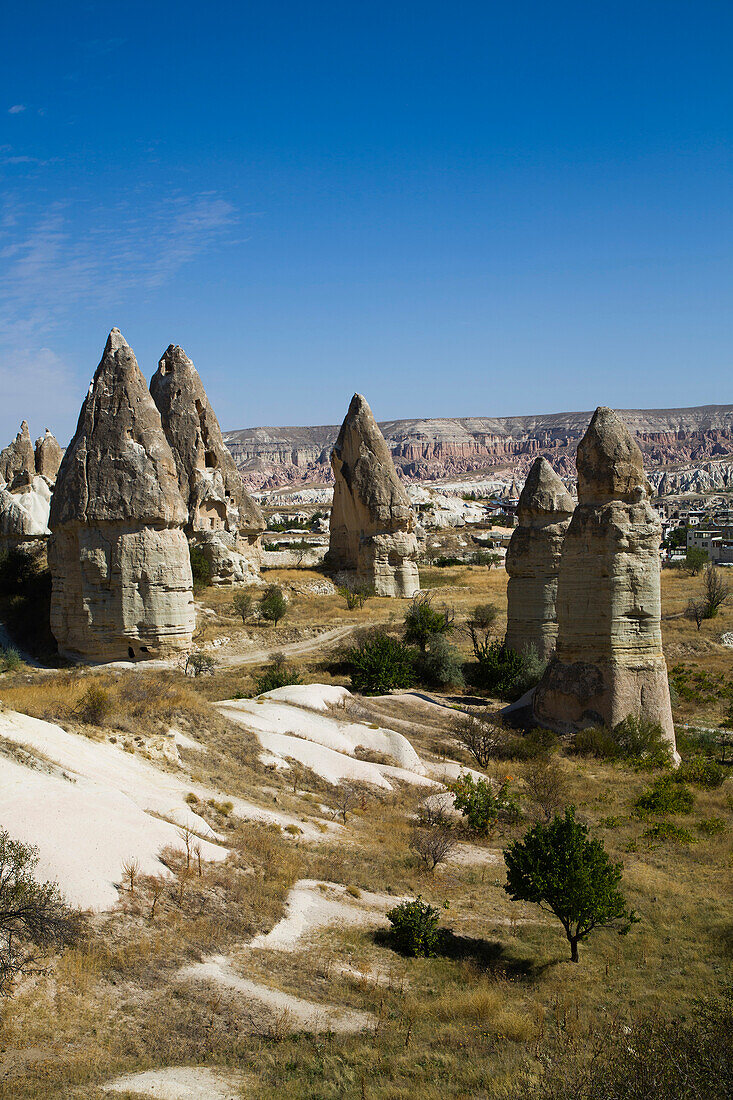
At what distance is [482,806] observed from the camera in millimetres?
11508

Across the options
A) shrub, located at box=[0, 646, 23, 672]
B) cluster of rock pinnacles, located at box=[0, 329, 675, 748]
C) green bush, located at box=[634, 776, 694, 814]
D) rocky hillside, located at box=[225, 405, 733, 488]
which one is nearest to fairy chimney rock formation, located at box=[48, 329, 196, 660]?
cluster of rock pinnacles, located at box=[0, 329, 675, 748]

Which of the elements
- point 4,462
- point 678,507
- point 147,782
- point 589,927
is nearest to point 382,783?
point 147,782

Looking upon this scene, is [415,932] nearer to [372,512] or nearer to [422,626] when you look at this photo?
[422,626]

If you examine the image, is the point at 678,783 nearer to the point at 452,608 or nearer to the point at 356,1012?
the point at 356,1012

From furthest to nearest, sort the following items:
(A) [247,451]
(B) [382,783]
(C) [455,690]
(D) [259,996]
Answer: (A) [247,451]
(C) [455,690]
(B) [382,783]
(D) [259,996]

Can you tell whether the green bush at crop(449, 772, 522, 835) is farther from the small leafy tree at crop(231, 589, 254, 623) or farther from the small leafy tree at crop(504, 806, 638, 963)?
the small leafy tree at crop(231, 589, 254, 623)

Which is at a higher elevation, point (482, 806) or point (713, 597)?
point (713, 597)

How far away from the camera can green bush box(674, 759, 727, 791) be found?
557 inches

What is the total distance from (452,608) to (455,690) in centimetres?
793

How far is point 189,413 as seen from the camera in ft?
94.4

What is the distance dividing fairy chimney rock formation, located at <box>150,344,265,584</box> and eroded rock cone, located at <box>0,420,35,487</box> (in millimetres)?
5799

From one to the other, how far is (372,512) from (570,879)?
2360 cm

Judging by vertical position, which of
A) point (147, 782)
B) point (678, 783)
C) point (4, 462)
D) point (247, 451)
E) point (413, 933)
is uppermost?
point (247, 451)


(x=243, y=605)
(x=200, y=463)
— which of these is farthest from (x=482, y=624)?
(x=200, y=463)
